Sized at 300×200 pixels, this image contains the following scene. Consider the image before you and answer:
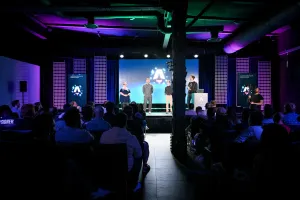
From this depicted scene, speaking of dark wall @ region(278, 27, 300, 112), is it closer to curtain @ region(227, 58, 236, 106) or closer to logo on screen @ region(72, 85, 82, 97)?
curtain @ region(227, 58, 236, 106)

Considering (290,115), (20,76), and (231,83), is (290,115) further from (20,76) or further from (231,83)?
(20,76)

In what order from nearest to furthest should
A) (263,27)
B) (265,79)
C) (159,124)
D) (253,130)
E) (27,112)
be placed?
(253,130) < (27,112) < (263,27) < (159,124) < (265,79)

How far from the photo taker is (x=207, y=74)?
43.0ft

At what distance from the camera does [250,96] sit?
1152cm

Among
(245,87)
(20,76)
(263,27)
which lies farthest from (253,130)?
(20,76)

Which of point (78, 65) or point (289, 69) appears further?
point (78, 65)

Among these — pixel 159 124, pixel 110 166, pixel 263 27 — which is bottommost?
pixel 159 124

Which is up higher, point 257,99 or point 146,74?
point 146,74

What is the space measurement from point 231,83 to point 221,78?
563mm

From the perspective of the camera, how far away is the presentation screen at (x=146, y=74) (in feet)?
43.6

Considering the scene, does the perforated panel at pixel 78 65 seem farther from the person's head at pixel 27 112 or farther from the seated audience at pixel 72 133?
the seated audience at pixel 72 133

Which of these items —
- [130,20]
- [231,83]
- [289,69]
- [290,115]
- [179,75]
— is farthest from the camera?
[231,83]

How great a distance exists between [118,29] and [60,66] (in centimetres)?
370

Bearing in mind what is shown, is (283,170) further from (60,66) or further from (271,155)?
(60,66)
